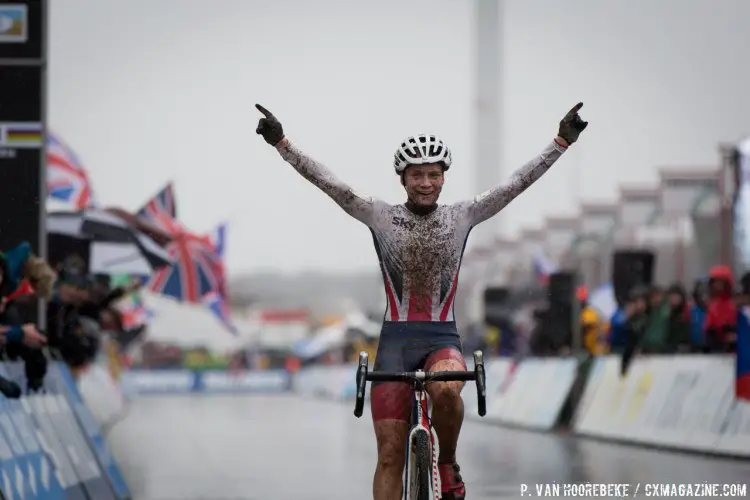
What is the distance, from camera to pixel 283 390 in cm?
7669

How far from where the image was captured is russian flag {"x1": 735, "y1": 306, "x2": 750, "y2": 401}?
18188 millimetres

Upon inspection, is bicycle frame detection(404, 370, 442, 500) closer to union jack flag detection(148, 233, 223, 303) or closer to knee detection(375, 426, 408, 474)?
knee detection(375, 426, 408, 474)

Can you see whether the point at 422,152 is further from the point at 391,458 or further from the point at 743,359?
the point at 743,359

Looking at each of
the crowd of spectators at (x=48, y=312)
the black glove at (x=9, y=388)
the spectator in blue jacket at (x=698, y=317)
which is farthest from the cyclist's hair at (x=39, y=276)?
the spectator in blue jacket at (x=698, y=317)

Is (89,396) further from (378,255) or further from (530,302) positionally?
(530,302)

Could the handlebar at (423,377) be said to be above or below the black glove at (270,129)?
below

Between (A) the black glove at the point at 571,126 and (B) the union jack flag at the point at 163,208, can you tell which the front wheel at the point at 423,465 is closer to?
(A) the black glove at the point at 571,126

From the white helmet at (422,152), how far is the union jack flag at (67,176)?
617 inches

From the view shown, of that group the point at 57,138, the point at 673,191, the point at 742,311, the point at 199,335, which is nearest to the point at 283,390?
the point at 199,335

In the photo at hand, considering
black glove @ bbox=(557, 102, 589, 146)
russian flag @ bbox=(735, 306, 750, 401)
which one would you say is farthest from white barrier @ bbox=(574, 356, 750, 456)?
black glove @ bbox=(557, 102, 589, 146)

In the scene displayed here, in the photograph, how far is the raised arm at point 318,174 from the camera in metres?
9.44

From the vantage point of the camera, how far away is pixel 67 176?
24.7 metres

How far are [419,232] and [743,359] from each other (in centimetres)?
969

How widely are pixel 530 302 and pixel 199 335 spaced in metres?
32.1
